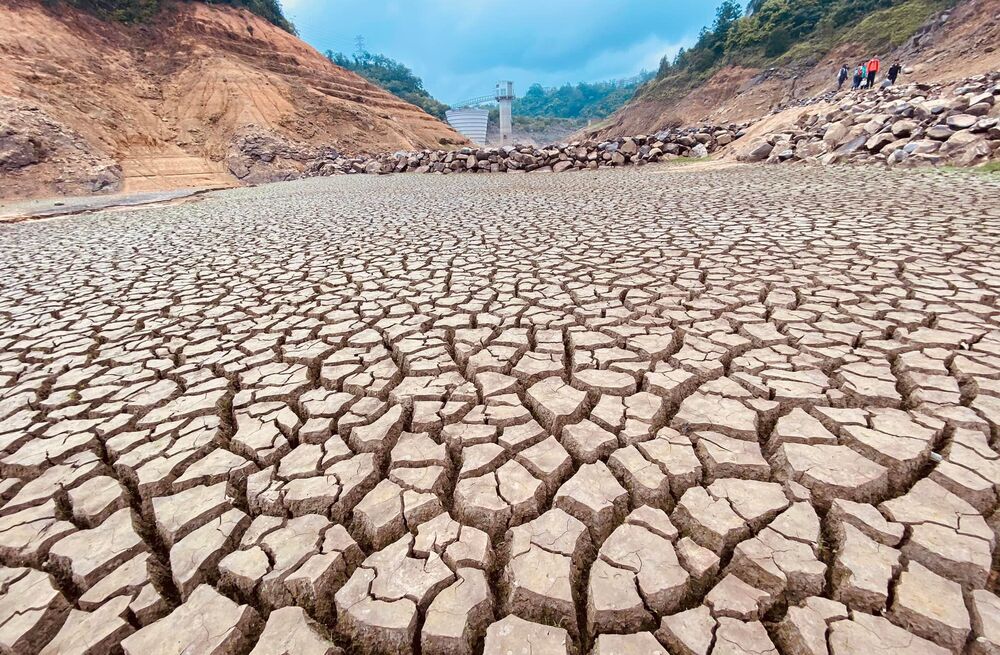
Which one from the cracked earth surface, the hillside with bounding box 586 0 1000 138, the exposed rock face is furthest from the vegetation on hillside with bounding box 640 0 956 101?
the cracked earth surface

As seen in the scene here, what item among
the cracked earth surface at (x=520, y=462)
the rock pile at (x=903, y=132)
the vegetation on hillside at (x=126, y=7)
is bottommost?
the cracked earth surface at (x=520, y=462)

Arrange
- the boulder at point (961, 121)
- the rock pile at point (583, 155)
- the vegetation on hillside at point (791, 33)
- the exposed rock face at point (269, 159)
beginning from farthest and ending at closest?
the vegetation on hillside at point (791, 33) → the exposed rock face at point (269, 159) → the rock pile at point (583, 155) → the boulder at point (961, 121)

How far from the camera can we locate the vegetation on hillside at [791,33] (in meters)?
28.9

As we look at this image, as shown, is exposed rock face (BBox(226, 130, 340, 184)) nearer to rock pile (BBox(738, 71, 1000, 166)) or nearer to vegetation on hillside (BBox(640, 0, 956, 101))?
rock pile (BBox(738, 71, 1000, 166))

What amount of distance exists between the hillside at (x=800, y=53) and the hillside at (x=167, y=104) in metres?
24.8

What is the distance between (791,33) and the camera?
3688cm

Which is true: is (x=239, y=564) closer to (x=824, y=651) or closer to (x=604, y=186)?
(x=824, y=651)

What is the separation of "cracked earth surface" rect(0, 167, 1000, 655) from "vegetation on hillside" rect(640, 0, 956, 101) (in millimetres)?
37699

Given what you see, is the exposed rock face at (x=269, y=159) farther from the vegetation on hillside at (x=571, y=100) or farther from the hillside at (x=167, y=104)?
the vegetation on hillside at (x=571, y=100)

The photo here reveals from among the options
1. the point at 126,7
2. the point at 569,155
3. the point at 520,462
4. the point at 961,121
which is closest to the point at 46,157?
the point at 126,7

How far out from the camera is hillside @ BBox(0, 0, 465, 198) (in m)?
15.1

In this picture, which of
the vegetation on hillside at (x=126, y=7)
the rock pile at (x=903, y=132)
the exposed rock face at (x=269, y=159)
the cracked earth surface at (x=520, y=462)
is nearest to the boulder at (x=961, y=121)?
the rock pile at (x=903, y=132)

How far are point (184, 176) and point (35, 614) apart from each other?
2043cm

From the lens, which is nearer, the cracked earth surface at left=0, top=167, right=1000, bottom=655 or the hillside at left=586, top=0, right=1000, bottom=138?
the cracked earth surface at left=0, top=167, right=1000, bottom=655
